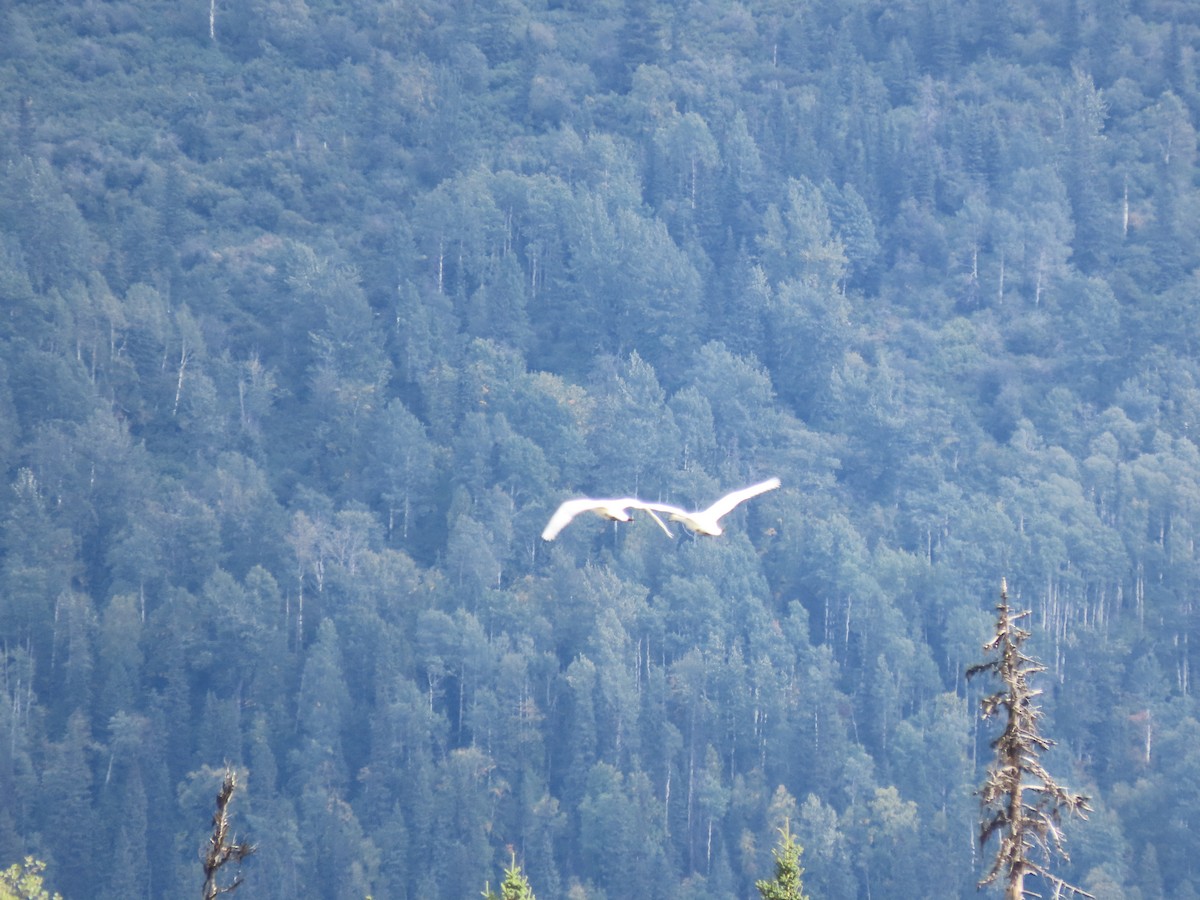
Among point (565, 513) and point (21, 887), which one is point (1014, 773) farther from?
point (21, 887)

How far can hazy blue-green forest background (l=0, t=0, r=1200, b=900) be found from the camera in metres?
115

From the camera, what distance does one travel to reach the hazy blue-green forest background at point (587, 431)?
115 metres

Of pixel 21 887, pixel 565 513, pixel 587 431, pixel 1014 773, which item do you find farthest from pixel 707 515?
pixel 587 431

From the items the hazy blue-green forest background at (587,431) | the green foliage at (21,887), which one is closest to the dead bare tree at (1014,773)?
the green foliage at (21,887)

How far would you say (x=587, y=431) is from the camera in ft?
465

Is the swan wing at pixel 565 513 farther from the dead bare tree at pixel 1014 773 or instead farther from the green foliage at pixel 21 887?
the green foliage at pixel 21 887

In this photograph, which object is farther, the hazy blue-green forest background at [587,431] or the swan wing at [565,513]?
the hazy blue-green forest background at [587,431]

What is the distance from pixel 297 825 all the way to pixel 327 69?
85698 mm

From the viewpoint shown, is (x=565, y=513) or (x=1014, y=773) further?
(x=565, y=513)

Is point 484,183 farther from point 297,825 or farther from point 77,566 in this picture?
point 297,825

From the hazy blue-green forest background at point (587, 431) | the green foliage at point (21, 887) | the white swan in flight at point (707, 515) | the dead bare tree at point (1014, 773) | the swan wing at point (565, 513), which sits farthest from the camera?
the hazy blue-green forest background at point (587, 431)

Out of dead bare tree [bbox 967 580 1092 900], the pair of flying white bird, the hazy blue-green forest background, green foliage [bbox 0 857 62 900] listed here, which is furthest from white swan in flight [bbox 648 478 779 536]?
the hazy blue-green forest background

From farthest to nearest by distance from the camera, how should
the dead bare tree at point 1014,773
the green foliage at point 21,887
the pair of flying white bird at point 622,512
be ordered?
the green foliage at point 21,887
the pair of flying white bird at point 622,512
the dead bare tree at point 1014,773

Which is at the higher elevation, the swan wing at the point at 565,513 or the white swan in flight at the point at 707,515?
the swan wing at the point at 565,513
